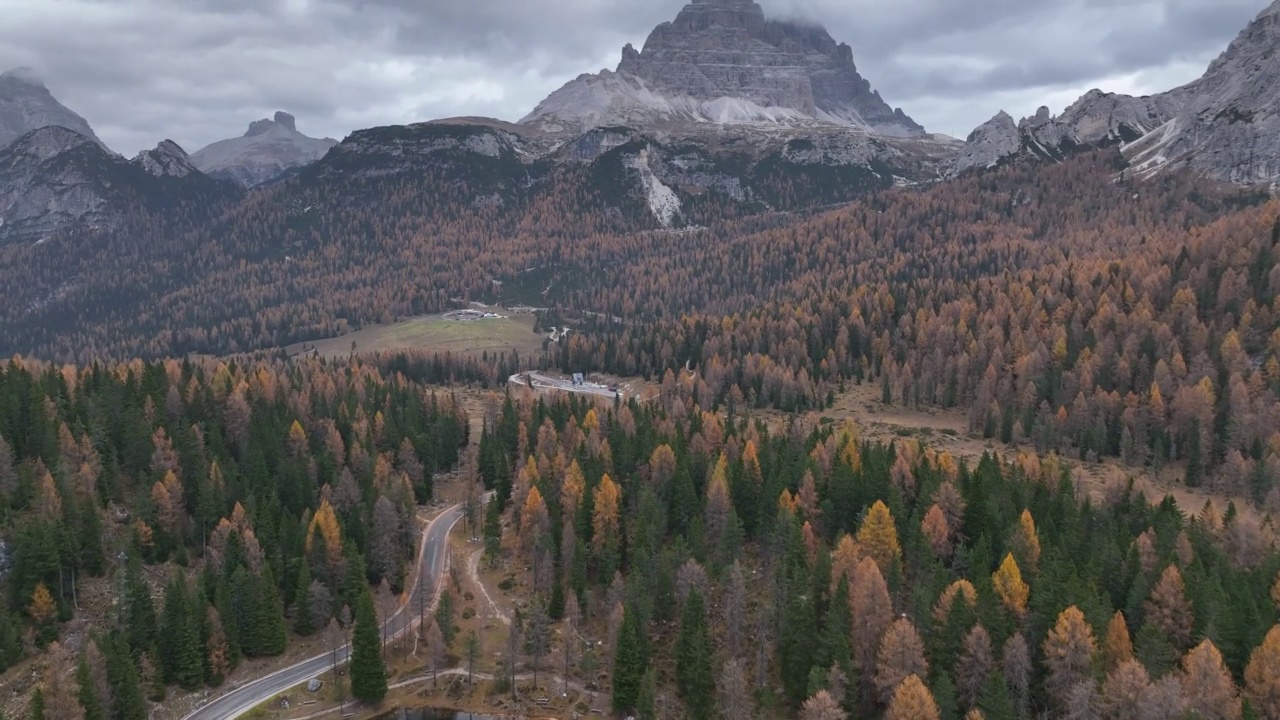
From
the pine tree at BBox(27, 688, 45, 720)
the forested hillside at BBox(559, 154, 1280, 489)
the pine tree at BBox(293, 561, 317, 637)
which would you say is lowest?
the pine tree at BBox(293, 561, 317, 637)

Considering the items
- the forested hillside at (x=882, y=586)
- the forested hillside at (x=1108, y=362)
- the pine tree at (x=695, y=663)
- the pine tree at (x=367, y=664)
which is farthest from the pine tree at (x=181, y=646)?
the forested hillside at (x=1108, y=362)

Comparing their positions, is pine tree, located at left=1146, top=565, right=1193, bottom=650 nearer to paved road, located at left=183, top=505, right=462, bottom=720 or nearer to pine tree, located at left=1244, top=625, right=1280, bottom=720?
pine tree, located at left=1244, top=625, right=1280, bottom=720

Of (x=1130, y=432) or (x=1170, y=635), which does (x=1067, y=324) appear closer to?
(x=1130, y=432)

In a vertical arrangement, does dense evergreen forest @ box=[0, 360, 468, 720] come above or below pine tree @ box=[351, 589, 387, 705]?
above

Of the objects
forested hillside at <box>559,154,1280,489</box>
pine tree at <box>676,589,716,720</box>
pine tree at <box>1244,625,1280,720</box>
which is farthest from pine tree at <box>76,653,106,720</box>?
forested hillside at <box>559,154,1280,489</box>

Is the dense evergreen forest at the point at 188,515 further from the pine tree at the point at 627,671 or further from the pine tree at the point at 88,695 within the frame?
the pine tree at the point at 627,671

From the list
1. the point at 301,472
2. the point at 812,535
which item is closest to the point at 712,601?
the point at 812,535
